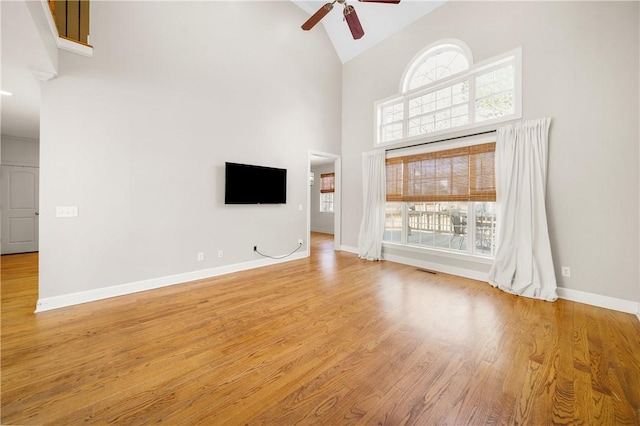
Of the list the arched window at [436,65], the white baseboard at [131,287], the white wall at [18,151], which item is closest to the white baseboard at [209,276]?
the white baseboard at [131,287]

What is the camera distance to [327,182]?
9664 mm

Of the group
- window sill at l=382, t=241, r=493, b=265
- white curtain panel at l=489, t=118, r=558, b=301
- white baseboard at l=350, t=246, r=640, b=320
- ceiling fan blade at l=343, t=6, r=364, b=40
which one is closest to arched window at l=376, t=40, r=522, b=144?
white curtain panel at l=489, t=118, r=558, b=301

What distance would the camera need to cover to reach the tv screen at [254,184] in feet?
13.2

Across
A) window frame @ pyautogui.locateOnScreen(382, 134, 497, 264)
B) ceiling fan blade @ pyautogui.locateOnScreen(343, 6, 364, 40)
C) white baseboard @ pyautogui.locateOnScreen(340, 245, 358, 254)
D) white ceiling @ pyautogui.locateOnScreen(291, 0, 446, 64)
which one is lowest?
white baseboard @ pyautogui.locateOnScreen(340, 245, 358, 254)

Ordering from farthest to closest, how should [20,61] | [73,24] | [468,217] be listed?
[468,217]
[73,24]
[20,61]

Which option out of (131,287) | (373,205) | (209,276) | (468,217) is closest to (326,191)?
(373,205)

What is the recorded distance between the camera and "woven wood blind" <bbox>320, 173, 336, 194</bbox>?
9.48m

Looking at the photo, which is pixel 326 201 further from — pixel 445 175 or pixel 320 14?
pixel 320 14

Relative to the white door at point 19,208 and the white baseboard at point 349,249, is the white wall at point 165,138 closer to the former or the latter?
the white baseboard at point 349,249

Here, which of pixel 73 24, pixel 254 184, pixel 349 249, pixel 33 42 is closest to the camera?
pixel 33 42

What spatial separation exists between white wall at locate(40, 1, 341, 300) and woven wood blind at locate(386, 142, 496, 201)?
2.10 m

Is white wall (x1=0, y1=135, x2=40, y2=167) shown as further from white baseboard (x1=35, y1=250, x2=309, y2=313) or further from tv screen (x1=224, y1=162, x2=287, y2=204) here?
tv screen (x1=224, y1=162, x2=287, y2=204)

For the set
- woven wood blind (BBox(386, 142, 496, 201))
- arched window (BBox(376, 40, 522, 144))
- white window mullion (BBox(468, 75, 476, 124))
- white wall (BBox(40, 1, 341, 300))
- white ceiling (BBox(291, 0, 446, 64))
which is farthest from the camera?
white ceiling (BBox(291, 0, 446, 64))

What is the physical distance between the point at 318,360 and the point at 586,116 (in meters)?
4.14
